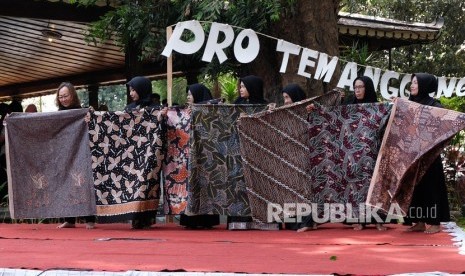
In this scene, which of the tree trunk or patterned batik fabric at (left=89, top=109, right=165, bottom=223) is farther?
the tree trunk

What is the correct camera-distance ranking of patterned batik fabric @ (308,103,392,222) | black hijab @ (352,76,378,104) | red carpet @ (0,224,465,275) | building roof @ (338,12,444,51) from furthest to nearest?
1. building roof @ (338,12,444,51)
2. black hijab @ (352,76,378,104)
3. patterned batik fabric @ (308,103,392,222)
4. red carpet @ (0,224,465,275)

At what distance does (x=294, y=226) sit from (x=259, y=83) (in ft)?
4.28

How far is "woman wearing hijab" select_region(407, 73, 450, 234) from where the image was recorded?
6754 mm

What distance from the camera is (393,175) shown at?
22.0ft

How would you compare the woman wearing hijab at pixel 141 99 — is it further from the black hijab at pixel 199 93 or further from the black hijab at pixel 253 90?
the black hijab at pixel 253 90

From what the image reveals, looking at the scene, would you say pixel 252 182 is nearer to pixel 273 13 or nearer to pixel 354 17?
pixel 273 13

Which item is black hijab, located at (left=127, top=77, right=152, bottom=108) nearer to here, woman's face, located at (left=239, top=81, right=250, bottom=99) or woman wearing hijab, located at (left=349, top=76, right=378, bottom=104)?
woman's face, located at (left=239, top=81, right=250, bottom=99)

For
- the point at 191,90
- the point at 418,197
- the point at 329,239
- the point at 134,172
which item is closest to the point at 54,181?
the point at 134,172

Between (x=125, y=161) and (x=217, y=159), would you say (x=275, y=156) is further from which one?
(x=125, y=161)

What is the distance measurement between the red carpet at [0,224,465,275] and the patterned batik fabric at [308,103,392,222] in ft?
0.97

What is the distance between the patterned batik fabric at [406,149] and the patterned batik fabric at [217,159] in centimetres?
113

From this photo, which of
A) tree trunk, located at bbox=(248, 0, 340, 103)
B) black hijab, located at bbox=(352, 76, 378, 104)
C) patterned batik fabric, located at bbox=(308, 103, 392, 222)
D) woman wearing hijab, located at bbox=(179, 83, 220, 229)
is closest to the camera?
patterned batik fabric, located at bbox=(308, 103, 392, 222)

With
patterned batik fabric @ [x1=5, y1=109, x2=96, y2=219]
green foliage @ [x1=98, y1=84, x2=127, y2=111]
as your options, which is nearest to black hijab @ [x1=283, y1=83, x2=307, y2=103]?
patterned batik fabric @ [x1=5, y1=109, x2=96, y2=219]

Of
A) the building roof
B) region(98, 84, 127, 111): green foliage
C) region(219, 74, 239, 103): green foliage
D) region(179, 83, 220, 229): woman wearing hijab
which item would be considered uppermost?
region(98, 84, 127, 111): green foliage
